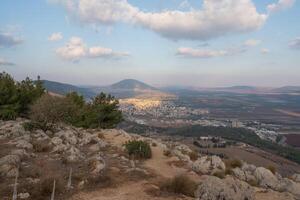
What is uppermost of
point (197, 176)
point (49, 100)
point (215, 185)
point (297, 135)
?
point (49, 100)

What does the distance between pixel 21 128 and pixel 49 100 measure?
443 cm

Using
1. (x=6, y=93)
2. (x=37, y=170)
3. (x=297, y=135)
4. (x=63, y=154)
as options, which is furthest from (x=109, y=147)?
(x=297, y=135)

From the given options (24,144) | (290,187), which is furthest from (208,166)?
(24,144)

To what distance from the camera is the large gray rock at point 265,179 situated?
790 inches

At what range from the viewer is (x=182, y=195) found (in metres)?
15.1

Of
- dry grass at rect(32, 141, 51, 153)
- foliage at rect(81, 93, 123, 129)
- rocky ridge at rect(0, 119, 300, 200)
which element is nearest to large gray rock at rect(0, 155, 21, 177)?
rocky ridge at rect(0, 119, 300, 200)

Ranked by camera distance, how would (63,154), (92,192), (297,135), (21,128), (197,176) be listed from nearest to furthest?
(92,192) → (197,176) → (63,154) → (21,128) → (297,135)

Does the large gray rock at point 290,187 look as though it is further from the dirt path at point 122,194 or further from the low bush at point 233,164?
the dirt path at point 122,194

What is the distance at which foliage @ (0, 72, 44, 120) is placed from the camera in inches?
1570

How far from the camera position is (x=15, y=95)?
41.1 m

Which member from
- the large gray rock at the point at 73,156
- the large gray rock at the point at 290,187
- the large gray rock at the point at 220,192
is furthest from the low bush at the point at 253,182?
the large gray rock at the point at 73,156

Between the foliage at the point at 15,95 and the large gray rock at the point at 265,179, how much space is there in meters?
29.9

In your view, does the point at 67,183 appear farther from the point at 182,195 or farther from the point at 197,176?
the point at 197,176

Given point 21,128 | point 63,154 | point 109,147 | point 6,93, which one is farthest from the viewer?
point 6,93
